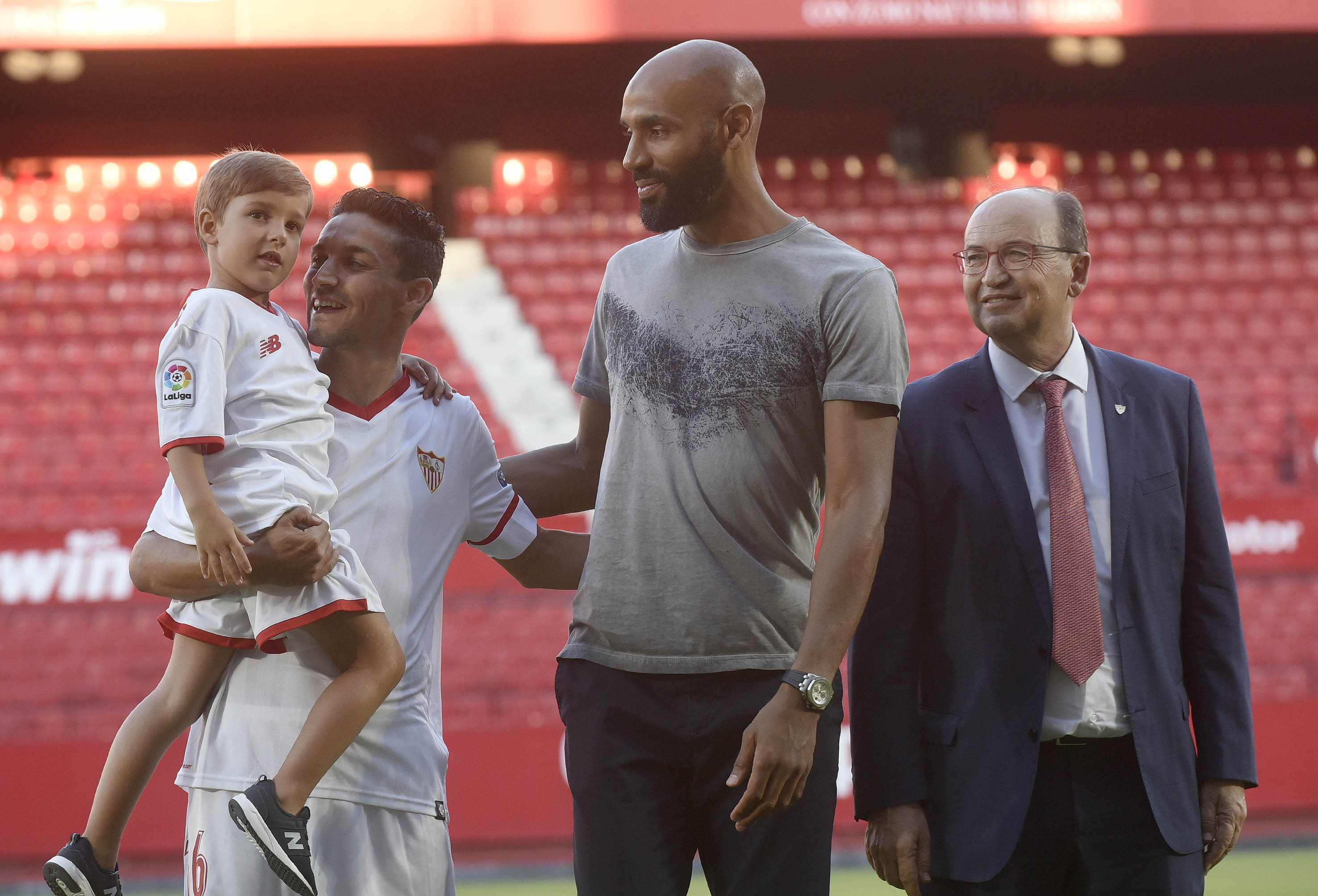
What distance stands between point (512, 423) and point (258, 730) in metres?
7.09

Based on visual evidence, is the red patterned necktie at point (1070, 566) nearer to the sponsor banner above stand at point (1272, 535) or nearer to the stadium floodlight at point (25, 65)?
the sponsor banner above stand at point (1272, 535)

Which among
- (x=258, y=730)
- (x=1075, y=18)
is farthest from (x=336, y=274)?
(x=1075, y=18)

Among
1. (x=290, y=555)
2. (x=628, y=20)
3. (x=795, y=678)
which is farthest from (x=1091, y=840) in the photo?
(x=628, y=20)

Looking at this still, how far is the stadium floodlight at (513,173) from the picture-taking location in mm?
11328

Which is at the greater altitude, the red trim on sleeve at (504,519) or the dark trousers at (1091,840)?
the red trim on sleeve at (504,519)

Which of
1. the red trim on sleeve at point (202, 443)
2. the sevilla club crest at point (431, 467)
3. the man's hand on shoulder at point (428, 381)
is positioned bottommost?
the sevilla club crest at point (431, 467)

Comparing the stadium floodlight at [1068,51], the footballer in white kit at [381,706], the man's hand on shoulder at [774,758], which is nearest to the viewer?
the man's hand on shoulder at [774,758]

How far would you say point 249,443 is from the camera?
2252 mm

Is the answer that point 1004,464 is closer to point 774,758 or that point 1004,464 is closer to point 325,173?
point 774,758

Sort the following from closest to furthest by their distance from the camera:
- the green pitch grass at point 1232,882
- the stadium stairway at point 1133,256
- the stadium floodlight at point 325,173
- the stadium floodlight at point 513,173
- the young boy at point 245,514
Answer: the young boy at point 245,514
the green pitch grass at point 1232,882
the stadium stairway at point 1133,256
the stadium floodlight at point 325,173
the stadium floodlight at point 513,173

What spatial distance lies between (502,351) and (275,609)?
7.83 meters

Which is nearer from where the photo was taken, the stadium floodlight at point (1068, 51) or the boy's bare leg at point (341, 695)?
the boy's bare leg at point (341, 695)

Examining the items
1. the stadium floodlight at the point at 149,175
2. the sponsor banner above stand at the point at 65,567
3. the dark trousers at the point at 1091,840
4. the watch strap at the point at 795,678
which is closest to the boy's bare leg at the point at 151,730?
the watch strap at the point at 795,678

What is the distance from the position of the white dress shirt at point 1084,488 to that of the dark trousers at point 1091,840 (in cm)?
6
